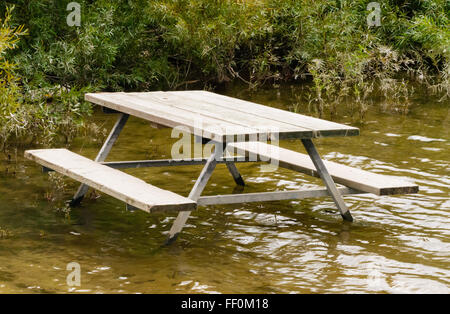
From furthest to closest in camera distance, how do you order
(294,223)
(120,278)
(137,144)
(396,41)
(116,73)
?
(396,41), (116,73), (137,144), (294,223), (120,278)

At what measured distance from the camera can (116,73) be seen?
11078 mm

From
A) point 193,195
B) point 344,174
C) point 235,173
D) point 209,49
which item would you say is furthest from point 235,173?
point 209,49

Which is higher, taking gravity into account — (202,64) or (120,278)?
(202,64)

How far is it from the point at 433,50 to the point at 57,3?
5881 mm

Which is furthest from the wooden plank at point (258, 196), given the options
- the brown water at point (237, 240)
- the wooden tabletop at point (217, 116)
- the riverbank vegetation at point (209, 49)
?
the riverbank vegetation at point (209, 49)

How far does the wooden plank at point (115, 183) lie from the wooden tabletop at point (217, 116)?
45cm

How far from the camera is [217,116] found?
590 cm

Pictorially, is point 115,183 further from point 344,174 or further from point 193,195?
point 344,174

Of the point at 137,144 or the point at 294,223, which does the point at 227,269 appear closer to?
the point at 294,223

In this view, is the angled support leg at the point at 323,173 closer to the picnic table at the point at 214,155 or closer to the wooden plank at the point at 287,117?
the picnic table at the point at 214,155

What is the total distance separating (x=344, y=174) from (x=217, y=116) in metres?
1.10

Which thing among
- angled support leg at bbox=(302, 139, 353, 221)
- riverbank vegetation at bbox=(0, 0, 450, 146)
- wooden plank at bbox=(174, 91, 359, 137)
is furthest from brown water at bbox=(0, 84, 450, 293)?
riverbank vegetation at bbox=(0, 0, 450, 146)

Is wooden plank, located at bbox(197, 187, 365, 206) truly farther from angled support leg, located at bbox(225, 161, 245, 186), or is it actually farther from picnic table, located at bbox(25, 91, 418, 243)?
angled support leg, located at bbox(225, 161, 245, 186)
